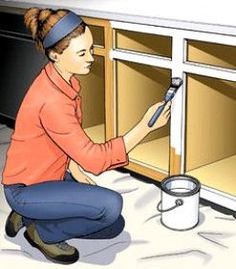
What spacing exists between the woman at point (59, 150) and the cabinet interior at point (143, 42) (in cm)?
58

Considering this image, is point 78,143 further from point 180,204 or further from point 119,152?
point 180,204

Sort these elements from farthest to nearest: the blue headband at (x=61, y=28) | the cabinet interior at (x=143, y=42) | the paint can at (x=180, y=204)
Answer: the cabinet interior at (x=143, y=42) → the paint can at (x=180, y=204) → the blue headband at (x=61, y=28)

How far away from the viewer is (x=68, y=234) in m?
1.93

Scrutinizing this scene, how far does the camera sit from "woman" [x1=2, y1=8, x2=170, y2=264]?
A: 176 centimetres

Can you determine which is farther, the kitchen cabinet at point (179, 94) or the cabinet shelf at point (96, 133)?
the cabinet shelf at point (96, 133)

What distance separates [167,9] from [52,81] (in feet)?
2.28

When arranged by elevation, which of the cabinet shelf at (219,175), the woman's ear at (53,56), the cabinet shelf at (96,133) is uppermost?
the woman's ear at (53,56)

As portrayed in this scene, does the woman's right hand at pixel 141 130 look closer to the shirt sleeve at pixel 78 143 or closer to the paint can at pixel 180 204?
the shirt sleeve at pixel 78 143

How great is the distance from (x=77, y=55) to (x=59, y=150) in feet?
1.05

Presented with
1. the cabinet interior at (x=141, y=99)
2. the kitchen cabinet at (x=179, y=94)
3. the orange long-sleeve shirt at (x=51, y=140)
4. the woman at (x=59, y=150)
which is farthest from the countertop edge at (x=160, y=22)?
the orange long-sleeve shirt at (x=51, y=140)

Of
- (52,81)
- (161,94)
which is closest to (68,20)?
(52,81)

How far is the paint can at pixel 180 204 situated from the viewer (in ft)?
6.80

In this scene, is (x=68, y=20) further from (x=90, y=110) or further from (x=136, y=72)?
(x=90, y=110)

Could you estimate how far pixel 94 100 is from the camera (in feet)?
9.57
